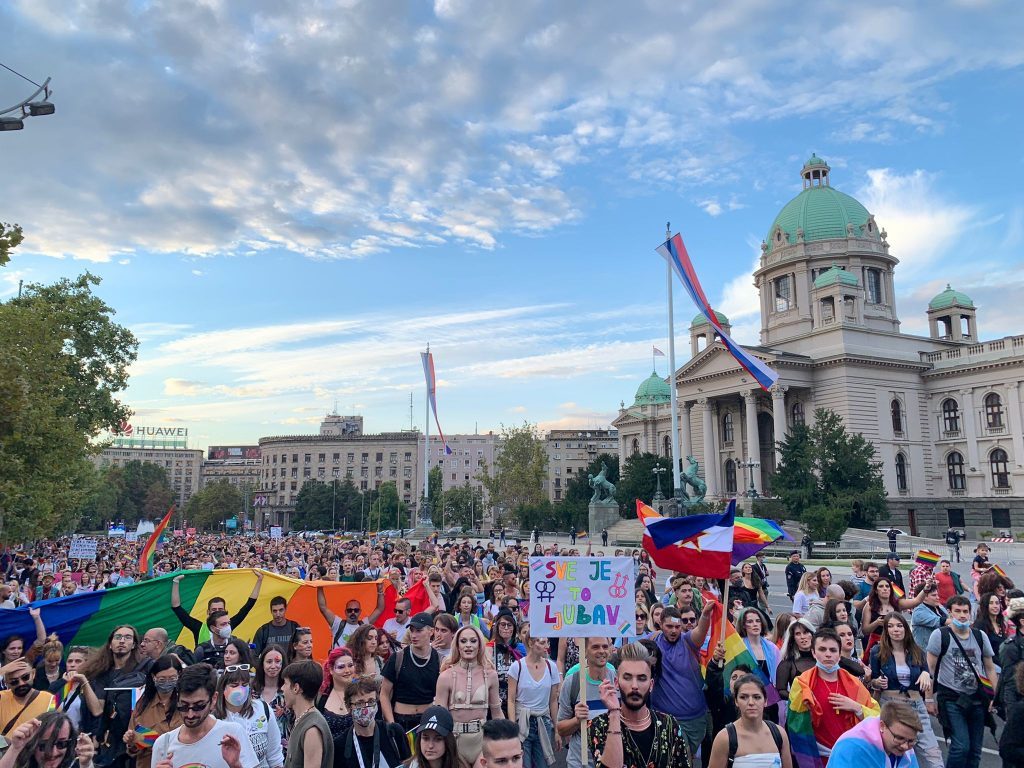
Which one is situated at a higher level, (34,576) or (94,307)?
(94,307)

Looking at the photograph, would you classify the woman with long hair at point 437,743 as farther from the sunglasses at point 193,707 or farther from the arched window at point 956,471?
the arched window at point 956,471

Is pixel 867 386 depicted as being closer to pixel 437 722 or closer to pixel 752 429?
pixel 752 429

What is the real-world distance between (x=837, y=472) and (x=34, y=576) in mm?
46288

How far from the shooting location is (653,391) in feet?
296

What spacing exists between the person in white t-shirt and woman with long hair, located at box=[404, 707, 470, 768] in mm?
1869

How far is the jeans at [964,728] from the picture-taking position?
6.89m

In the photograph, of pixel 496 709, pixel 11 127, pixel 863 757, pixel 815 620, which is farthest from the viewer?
pixel 11 127

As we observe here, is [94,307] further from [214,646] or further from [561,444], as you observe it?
[561,444]

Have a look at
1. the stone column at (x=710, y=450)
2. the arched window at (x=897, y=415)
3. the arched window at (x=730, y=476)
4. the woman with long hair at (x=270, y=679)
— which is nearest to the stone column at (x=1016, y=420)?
the arched window at (x=897, y=415)

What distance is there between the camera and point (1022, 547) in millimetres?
41094

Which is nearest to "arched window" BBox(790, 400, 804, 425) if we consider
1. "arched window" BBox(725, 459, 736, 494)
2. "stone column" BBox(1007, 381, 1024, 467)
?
"arched window" BBox(725, 459, 736, 494)

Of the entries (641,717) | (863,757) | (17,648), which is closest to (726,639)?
(641,717)

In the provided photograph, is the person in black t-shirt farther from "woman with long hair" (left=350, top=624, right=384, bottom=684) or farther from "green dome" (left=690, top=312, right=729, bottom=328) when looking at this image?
"green dome" (left=690, top=312, right=729, bottom=328)

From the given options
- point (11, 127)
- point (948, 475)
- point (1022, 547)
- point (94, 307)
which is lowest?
point (1022, 547)
